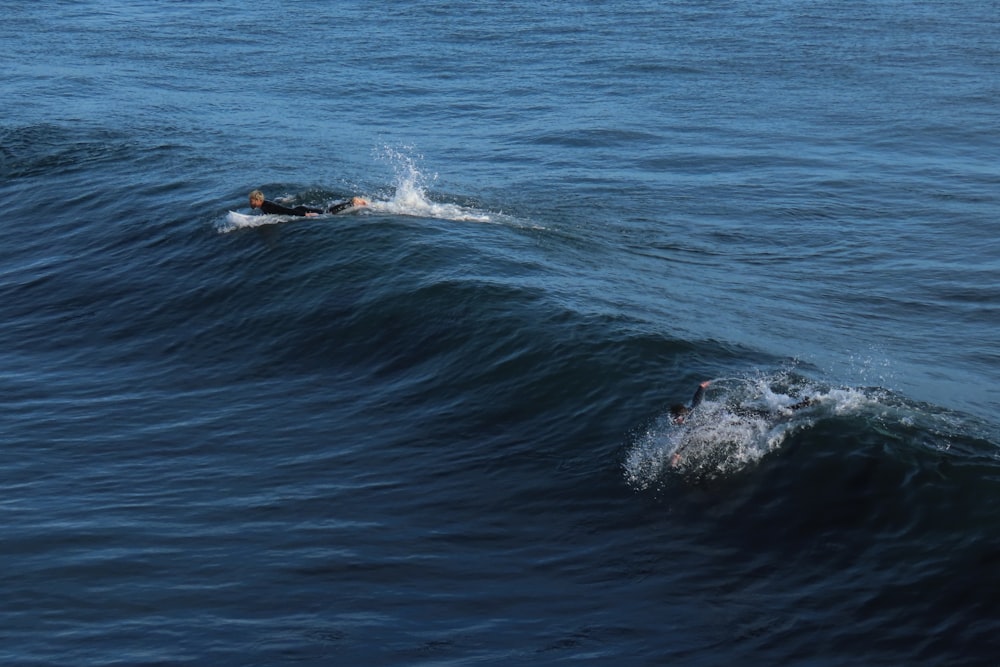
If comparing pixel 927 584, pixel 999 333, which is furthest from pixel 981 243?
pixel 927 584

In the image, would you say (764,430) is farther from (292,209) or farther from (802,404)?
(292,209)

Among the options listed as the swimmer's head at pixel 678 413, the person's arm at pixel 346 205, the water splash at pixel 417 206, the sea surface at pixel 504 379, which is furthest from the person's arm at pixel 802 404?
the person's arm at pixel 346 205

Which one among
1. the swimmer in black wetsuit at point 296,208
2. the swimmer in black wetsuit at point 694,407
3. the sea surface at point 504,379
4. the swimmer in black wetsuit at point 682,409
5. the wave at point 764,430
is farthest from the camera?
the swimmer in black wetsuit at point 296,208

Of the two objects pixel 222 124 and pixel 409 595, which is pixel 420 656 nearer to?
pixel 409 595

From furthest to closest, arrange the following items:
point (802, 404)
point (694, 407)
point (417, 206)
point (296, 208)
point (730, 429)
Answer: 1. point (417, 206)
2. point (296, 208)
3. point (802, 404)
4. point (694, 407)
5. point (730, 429)

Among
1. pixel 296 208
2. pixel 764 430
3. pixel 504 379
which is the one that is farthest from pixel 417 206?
pixel 764 430

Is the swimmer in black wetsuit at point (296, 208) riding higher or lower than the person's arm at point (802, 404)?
higher

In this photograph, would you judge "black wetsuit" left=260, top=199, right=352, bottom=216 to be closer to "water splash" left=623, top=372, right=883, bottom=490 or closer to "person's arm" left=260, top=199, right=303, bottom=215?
"person's arm" left=260, top=199, right=303, bottom=215

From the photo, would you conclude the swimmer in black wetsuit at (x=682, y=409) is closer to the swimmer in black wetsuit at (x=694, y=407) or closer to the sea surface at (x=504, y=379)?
the swimmer in black wetsuit at (x=694, y=407)
